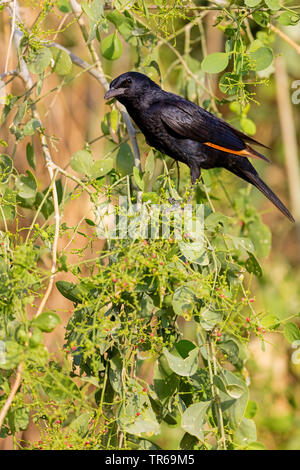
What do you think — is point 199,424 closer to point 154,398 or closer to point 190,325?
point 154,398

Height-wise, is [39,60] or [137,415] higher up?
[39,60]

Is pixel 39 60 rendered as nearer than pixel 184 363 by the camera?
No

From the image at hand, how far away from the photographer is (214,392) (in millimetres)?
1907

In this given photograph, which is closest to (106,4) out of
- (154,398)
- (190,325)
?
(154,398)

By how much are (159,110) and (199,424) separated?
66.2 inches

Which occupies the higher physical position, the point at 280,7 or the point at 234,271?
the point at 280,7

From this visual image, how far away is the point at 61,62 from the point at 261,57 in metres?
0.83

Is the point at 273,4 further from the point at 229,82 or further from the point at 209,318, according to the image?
the point at 209,318

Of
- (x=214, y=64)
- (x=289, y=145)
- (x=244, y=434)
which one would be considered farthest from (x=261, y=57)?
(x=289, y=145)

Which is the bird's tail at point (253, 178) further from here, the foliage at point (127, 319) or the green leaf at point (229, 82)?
the green leaf at point (229, 82)

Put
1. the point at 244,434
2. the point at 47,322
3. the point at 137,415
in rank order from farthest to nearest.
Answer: the point at 244,434, the point at 137,415, the point at 47,322

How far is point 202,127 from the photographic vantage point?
3.05m

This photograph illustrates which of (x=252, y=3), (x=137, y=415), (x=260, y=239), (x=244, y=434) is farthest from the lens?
(x=260, y=239)

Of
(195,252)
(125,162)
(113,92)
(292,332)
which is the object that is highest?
(113,92)
